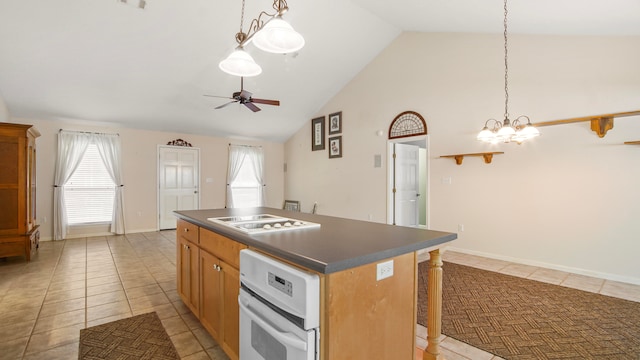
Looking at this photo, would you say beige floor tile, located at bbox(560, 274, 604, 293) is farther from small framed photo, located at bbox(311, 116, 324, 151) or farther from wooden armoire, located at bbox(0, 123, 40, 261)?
wooden armoire, located at bbox(0, 123, 40, 261)

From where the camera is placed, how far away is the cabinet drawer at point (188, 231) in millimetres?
2364

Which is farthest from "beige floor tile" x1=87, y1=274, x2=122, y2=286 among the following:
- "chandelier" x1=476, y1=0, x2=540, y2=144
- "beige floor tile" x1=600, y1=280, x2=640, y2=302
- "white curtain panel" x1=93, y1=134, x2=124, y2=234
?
"beige floor tile" x1=600, y1=280, x2=640, y2=302

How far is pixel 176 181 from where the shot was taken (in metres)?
7.07

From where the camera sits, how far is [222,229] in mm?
1856

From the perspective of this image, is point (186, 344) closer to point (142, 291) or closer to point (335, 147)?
point (142, 291)

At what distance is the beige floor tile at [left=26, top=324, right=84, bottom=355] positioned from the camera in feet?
6.93

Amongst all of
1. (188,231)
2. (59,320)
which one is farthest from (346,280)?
(59,320)

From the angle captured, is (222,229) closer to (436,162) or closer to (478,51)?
(436,162)

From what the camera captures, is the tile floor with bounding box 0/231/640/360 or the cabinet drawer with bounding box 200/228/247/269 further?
the tile floor with bounding box 0/231/640/360

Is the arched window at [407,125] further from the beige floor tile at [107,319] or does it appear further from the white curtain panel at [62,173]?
the white curtain panel at [62,173]

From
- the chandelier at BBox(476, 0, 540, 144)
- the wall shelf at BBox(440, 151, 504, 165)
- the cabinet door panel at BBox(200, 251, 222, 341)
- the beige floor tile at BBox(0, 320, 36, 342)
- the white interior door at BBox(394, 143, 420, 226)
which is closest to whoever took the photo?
the cabinet door panel at BBox(200, 251, 222, 341)

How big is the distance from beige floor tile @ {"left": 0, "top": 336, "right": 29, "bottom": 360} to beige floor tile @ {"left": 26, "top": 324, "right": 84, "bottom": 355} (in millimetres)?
36

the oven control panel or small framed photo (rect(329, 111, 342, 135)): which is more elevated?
small framed photo (rect(329, 111, 342, 135))

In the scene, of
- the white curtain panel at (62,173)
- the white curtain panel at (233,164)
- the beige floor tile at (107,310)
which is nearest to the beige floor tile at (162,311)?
the beige floor tile at (107,310)
